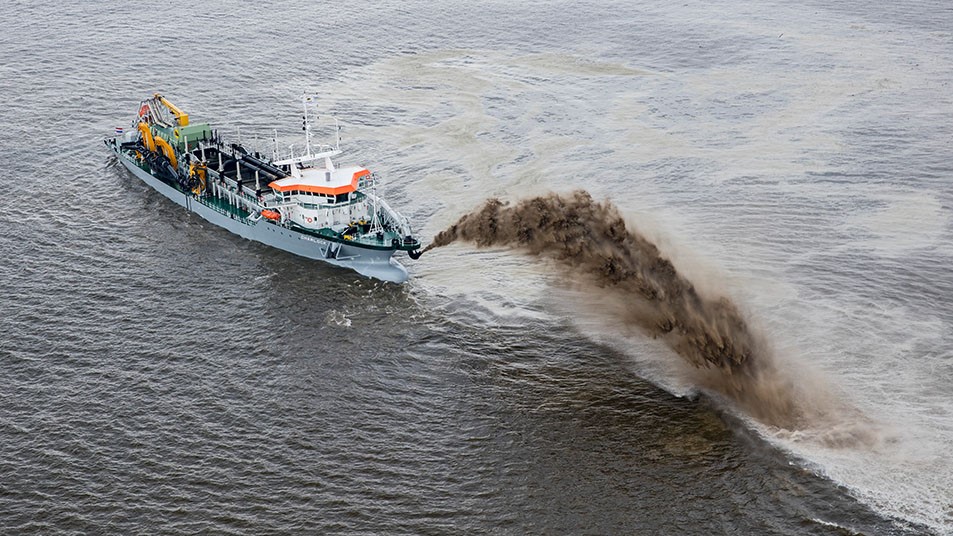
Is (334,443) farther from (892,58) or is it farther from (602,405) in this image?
(892,58)

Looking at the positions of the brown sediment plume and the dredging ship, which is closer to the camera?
the brown sediment plume

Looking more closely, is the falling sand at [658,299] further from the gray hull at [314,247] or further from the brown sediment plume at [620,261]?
the gray hull at [314,247]

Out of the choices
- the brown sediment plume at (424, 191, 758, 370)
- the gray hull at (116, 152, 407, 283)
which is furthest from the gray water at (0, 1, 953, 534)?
the brown sediment plume at (424, 191, 758, 370)

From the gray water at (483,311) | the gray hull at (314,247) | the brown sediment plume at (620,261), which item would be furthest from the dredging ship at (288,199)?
the brown sediment plume at (620,261)

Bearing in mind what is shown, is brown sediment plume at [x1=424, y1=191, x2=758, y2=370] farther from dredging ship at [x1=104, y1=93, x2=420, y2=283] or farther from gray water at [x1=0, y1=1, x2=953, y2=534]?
dredging ship at [x1=104, y1=93, x2=420, y2=283]

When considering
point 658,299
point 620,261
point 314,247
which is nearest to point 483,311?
point 620,261

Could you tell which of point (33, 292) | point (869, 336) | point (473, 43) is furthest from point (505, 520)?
point (473, 43)
